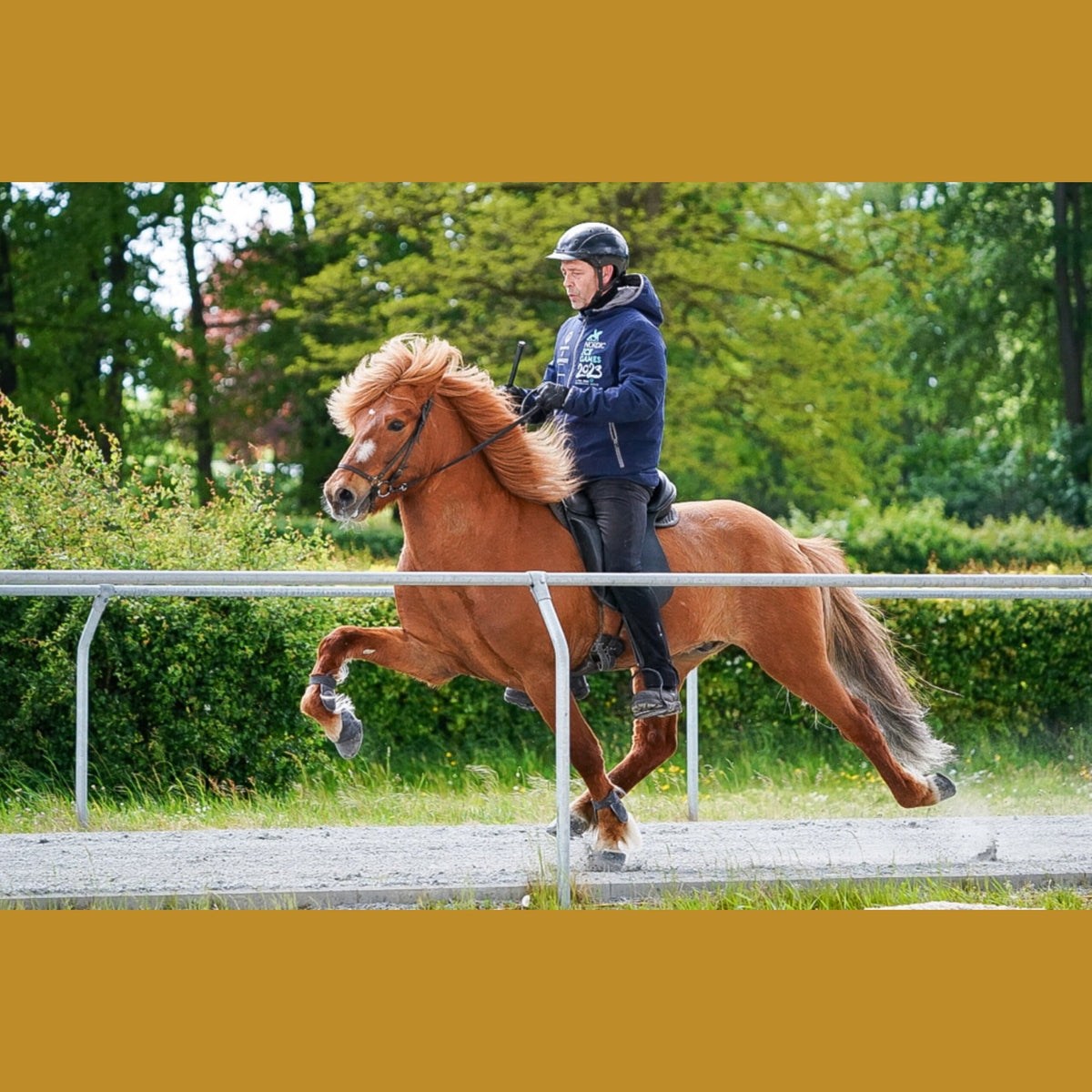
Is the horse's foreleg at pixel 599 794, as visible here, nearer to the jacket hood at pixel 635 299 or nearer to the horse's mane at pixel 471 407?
the horse's mane at pixel 471 407

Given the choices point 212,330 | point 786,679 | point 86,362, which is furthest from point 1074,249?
point 786,679

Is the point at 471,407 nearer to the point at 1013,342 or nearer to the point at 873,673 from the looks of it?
the point at 873,673

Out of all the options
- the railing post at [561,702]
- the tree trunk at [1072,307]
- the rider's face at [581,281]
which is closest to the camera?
the railing post at [561,702]

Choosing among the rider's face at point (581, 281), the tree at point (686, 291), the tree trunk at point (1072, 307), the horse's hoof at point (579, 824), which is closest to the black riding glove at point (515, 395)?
the rider's face at point (581, 281)

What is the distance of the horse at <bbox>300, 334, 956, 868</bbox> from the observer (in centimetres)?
652

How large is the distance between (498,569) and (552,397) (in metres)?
0.78

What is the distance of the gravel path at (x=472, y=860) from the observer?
6.25m

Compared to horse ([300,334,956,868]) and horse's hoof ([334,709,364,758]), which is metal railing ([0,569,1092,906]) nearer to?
horse ([300,334,956,868])

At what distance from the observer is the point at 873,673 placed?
24.9ft

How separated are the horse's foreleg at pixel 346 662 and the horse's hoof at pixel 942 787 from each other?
7.80ft

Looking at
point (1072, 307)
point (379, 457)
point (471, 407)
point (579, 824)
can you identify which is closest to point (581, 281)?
point (471, 407)

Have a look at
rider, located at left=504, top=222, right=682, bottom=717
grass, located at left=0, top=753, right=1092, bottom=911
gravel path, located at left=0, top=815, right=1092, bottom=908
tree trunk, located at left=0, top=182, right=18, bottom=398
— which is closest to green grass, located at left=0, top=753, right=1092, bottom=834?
grass, located at left=0, top=753, right=1092, bottom=911

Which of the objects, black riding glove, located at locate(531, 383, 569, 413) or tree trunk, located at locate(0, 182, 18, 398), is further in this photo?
tree trunk, located at locate(0, 182, 18, 398)

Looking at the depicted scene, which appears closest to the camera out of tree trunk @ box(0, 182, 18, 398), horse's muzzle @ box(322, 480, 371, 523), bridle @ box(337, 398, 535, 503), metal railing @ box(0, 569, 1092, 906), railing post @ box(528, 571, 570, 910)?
metal railing @ box(0, 569, 1092, 906)
